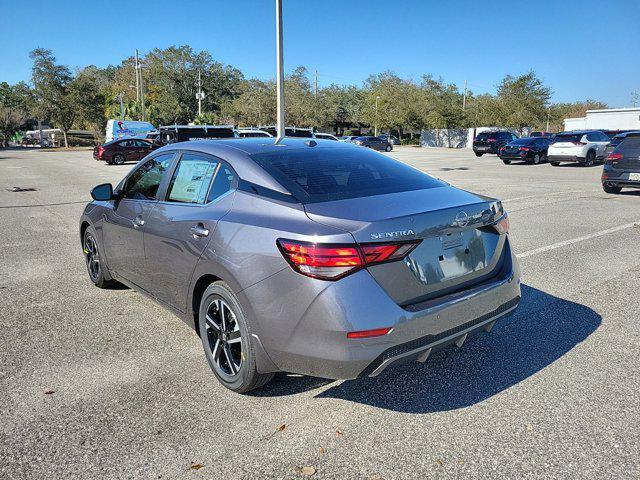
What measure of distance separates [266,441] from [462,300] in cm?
134

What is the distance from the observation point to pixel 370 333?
8.46ft

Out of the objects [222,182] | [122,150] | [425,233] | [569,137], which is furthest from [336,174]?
[122,150]

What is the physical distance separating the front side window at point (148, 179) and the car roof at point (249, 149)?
11 centimetres

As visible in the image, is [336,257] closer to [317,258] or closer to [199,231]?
[317,258]

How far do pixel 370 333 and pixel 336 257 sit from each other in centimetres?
43

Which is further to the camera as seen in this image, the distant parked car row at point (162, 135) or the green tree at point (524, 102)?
the green tree at point (524, 102)

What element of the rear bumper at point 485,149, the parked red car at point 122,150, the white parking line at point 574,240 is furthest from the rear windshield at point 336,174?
the rear bumper at point 485,149

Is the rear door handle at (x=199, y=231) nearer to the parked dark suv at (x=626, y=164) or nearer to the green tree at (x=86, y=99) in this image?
the parked dark suv at (x=626, y=164)

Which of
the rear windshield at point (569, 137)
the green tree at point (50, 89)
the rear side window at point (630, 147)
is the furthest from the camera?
the green tree at point (50, 89)

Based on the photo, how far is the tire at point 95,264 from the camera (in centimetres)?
503

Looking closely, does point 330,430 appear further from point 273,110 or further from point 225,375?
point 273,110

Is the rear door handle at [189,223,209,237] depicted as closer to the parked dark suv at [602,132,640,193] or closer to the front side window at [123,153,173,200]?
the front side window at [123,153,173,200]

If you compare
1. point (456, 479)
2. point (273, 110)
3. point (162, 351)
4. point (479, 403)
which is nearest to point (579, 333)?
point (479, 403)

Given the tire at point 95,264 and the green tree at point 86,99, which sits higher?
the green tree at point 86,99
